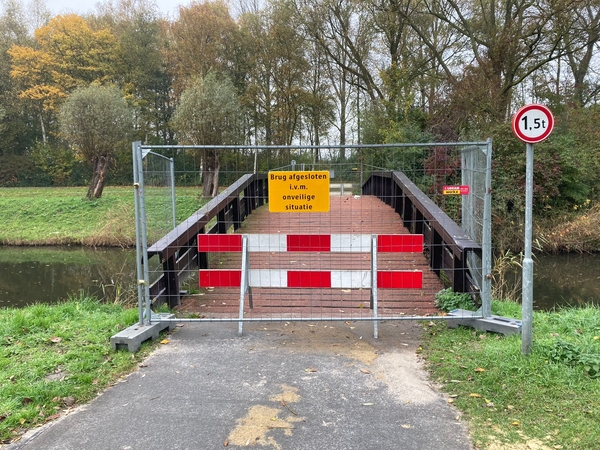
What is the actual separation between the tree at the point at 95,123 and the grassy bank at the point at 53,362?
16.6 m

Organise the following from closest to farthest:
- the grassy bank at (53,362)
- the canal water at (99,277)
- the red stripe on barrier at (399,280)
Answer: the grassy bank at (53,362), the red stripe on barrier at (399,280), the canal water at (99,277)

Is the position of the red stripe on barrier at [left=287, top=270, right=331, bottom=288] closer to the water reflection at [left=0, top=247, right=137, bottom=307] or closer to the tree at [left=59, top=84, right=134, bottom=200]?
the water reflection at [left=0, top=247, right=137, bottom=307]

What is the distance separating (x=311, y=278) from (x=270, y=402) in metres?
1.77

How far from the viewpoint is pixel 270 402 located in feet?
10.2

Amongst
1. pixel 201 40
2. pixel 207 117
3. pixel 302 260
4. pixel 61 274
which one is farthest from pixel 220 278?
pixel 201 40

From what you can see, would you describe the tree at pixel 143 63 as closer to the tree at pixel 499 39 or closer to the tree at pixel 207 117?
the tree at pixel 207 117

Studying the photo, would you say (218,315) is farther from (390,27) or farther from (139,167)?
(390,27)

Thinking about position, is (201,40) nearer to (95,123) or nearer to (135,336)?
(95,123)

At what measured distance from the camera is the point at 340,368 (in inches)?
145

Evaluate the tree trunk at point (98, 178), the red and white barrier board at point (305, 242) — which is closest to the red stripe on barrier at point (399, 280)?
the red and white barrier board at point (305, 242)

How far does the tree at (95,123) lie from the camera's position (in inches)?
786

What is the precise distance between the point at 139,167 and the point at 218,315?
1.86 m

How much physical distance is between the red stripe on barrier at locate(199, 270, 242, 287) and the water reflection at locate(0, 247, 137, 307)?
2785mm

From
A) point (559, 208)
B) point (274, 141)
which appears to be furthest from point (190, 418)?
point (274, 141)
